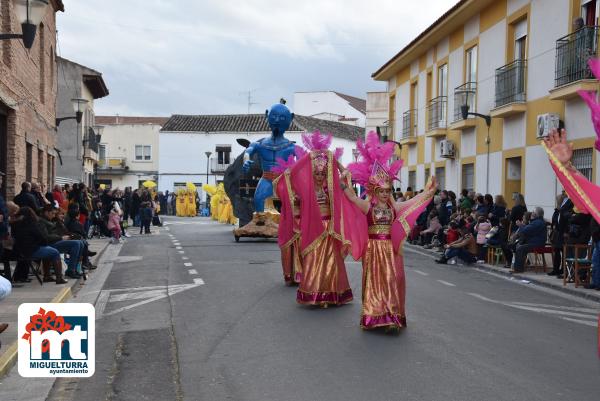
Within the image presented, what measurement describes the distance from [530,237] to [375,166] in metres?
7.89

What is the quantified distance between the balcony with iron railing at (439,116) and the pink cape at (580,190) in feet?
65.7

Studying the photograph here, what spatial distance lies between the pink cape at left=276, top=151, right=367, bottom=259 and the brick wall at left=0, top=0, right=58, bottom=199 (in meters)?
8.43

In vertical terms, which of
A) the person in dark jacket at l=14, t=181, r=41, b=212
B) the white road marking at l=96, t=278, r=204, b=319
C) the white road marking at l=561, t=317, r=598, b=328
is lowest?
the white road marking at l=561, t=317, r=598, b=328

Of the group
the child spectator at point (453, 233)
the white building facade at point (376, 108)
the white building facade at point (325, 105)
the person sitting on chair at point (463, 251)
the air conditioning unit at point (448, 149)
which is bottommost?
the person sitting on chair at point (463, 251)

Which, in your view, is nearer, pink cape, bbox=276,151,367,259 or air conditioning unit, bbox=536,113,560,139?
pink cape, bbox=276,151,367,259

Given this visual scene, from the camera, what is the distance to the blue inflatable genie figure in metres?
16.8

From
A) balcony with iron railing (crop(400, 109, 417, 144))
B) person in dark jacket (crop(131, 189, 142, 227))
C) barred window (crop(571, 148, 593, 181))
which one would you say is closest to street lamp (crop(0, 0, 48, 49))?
barred window (crop(571, 148, 593, 181))

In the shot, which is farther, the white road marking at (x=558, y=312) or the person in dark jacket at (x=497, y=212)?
the person in dark jacket at (x=497, y=212)

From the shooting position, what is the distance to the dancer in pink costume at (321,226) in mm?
8891

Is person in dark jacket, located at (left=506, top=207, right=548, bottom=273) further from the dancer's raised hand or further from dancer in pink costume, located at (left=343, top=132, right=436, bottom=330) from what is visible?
the dancer's raised hand

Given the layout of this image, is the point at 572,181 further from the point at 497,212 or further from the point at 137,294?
the point at 497,212

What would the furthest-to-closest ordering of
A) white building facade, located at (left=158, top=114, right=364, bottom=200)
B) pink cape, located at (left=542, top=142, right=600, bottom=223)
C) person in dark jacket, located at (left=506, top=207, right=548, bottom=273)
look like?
white building facade, located at (left=158, top=114, right=364, bottom=200) → person in dark jacket, located at (left=506, top=207, right=548, bottom=273) → pink cape, located at (left=542, top=142, right=600, bottom=223)

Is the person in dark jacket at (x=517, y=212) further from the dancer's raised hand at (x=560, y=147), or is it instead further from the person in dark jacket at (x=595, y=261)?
the dancer's raised hand at (x=560, y=147)

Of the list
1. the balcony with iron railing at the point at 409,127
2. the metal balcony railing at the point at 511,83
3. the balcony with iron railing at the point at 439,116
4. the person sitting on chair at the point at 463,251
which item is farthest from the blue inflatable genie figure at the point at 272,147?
the balcony with iron railing at the point at 409,127
